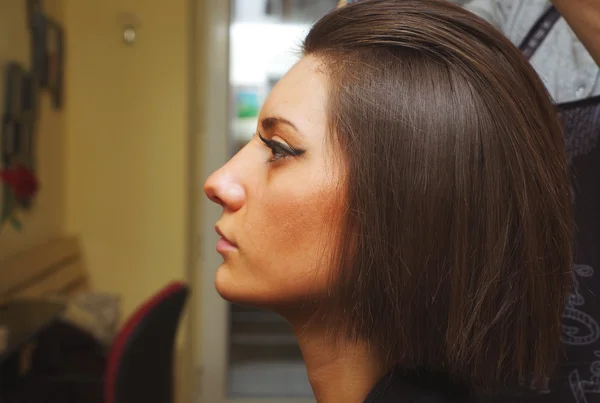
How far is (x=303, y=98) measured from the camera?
2.24ft

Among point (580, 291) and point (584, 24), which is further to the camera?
point (580, 291)

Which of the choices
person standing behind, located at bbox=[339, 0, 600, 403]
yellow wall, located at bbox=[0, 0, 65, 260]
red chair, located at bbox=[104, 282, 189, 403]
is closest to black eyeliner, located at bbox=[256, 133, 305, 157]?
person standing behind, located at bbox=[339, 0, 600, 403]

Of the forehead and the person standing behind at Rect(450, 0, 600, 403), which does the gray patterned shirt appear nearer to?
the person standing behind at Rect(450, 0, 600, 403)

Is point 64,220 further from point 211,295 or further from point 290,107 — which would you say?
point 290,107

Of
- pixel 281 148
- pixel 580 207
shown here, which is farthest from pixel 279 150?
pixel 580 207

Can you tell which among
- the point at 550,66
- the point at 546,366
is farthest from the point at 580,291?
the point at 550,66

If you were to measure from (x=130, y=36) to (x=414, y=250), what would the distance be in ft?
12.0

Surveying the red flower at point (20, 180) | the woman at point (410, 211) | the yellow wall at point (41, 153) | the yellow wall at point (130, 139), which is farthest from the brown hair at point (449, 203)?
the yellow wall at point (130, 139)

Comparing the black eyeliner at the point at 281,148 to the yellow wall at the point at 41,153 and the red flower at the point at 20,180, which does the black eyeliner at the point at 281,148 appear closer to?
the red flower at the point at 20,180

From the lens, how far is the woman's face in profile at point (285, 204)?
0.66m

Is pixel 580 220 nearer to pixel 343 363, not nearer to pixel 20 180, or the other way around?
pixel 343 363

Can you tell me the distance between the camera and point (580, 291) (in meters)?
0.83

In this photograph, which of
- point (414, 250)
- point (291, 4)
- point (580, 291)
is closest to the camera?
point (414, 250)

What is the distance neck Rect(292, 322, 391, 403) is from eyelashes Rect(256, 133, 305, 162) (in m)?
0.19
